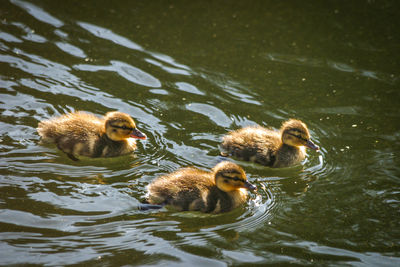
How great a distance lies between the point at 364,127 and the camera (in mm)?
4805

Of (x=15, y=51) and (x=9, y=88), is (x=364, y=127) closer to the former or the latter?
(x=9, y=88)

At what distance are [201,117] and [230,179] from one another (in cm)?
133

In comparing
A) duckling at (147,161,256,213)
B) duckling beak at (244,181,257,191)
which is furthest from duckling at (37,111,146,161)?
duckling beak at (244,181,257,191)

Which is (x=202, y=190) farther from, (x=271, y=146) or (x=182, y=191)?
(x=271, y=146)

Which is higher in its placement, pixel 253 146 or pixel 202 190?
pixel 253 146

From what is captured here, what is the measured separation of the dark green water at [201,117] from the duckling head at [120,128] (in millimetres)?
193

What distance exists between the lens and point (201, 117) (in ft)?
16.0

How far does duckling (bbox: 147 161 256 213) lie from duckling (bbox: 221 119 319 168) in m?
0.60

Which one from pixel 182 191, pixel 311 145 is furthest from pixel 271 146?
pixel 182 191

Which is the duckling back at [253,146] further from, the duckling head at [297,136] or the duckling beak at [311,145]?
the duckling beak at [311,145]

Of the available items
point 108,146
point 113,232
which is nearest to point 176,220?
point 113,232

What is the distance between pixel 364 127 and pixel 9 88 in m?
3.30

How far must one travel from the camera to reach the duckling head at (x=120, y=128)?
13.8ft

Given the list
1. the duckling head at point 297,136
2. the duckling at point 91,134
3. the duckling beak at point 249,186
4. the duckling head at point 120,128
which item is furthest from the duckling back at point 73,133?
the duckling head at point 297,136
